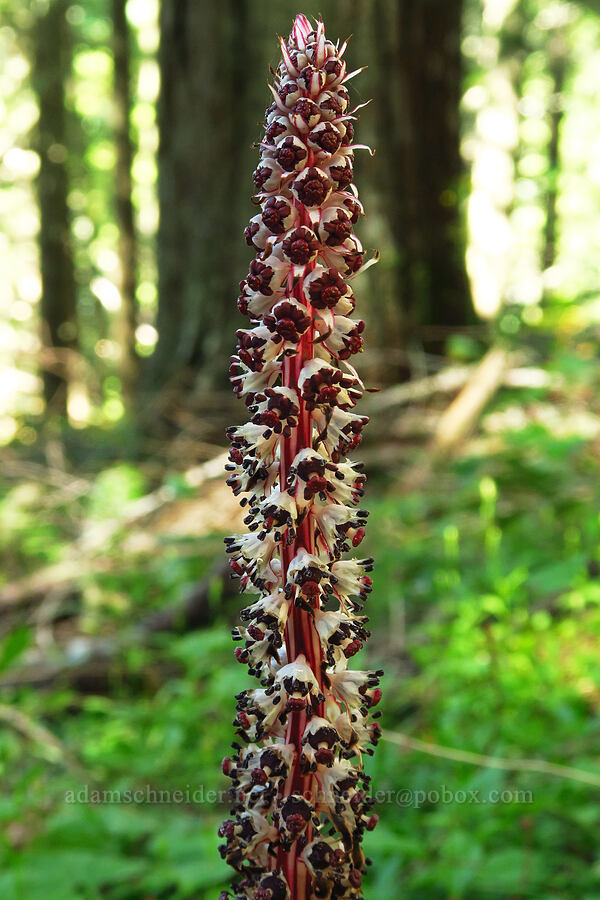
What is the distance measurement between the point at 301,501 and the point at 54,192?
17.3 meters

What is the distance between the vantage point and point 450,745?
3111 mm

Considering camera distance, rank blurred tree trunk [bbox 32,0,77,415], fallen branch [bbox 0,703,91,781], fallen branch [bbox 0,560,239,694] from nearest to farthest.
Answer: fallen branch [bbox 0,703,91,781]
fallen branch [bbox 0,560,239,694]
blurred tree trunk [bbox 32,0,77,415]

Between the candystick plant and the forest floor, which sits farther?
the forest floor

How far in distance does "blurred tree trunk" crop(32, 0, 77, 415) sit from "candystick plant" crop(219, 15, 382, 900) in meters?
16.1

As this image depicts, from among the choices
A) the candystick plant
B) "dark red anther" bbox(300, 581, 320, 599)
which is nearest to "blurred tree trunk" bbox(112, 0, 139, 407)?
the candystick plant

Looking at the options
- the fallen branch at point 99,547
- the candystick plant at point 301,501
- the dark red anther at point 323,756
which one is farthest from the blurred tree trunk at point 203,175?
the dark red anther at point 323,756

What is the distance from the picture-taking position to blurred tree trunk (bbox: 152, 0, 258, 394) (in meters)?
6.95

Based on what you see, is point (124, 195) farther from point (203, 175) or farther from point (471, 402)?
point (471, 402)

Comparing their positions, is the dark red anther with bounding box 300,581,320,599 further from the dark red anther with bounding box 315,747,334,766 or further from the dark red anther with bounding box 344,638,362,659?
the dark red anther with bounding box 315,747,334,766

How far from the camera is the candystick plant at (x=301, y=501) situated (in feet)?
4.20

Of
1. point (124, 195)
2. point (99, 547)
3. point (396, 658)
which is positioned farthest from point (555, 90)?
point (396, 658)

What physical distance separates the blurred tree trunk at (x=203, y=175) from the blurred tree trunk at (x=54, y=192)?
Answer: 9.77m

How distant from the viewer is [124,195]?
13.9 meters

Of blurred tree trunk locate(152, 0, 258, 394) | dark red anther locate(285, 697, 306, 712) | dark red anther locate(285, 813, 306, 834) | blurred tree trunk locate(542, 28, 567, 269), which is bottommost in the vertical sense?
dark red anther locate(285, 813, 306, 834)
